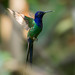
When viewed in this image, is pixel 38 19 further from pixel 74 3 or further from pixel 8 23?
pixel 74 3

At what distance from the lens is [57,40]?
14.5ft

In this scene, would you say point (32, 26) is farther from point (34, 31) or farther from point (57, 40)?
point (57, 40)

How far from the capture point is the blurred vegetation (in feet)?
11.9

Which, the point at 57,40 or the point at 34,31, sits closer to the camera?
the point at 34,31

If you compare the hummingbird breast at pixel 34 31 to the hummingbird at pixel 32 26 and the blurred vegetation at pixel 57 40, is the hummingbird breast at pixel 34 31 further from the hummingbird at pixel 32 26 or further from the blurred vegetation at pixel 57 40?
the blurred vegetation at pixel 57 40

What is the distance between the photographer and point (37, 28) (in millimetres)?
893

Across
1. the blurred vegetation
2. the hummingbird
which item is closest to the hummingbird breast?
the hummingbird

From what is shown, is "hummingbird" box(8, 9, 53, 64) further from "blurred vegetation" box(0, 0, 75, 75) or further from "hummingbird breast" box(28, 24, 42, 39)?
"blurred vegetation" box(0, 0, 75, 75)

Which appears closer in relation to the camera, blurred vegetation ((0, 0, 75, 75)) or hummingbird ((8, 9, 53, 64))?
hummingbird ((8, 9, 53, 64))

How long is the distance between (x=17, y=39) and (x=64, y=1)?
3.22ft

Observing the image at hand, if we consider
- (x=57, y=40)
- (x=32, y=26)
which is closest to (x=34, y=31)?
(x=32, y=26)

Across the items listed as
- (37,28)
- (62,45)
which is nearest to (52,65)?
(62,45)

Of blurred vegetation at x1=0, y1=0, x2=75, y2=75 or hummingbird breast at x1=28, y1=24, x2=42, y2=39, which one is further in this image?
blurred vegetation at x1=0, y1=0, x2=75, y2=75

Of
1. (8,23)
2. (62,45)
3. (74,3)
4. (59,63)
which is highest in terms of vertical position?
(74,3)
